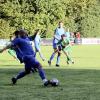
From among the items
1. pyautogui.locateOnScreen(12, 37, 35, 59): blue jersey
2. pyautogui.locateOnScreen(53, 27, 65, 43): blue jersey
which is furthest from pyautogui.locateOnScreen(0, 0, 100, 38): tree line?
pyautogui.locateOnScreen(12, 37, 35, 59): blue jersey

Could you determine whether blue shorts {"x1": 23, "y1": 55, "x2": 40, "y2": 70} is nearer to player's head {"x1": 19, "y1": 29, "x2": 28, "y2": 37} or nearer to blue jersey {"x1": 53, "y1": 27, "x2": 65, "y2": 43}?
player's head {"x1": 19, "y1": 29, "x2": 28, "y2": 37}

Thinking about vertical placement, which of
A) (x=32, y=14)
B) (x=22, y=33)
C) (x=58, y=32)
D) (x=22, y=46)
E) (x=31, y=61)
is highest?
(x=22, y=33)

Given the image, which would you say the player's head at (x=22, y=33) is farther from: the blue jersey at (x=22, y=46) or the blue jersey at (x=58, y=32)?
the blue jersey at (x=58, y=32)

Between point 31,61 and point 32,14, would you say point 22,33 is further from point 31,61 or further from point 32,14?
point 32,14

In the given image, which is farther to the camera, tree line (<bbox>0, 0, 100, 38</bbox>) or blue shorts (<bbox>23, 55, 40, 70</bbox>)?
tree line (<bbox>0, 0, 100, 38</bbox>)

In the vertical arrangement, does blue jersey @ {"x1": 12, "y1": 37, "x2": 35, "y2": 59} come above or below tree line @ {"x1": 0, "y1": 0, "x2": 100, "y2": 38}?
above

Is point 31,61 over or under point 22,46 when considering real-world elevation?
under

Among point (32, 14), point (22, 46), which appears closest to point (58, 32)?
point (22, 46)

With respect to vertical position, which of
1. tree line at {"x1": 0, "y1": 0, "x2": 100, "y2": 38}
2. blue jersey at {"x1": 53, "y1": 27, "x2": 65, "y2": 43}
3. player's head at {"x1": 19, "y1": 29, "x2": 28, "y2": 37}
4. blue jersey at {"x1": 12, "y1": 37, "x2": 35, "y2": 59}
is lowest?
tree line at {"x1": 0, "y1": 0, "x2": 100, "y2": 38}

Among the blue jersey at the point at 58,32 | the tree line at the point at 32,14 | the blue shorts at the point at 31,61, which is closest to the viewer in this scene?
the blue shorts at the point at 31,61

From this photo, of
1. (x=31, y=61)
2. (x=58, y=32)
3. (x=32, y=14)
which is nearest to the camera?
(x=31, y=61)

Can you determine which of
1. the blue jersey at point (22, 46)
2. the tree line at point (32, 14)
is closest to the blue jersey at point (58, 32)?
the blue jersey at point (22, 46)

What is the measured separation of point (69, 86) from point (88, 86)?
0.53m

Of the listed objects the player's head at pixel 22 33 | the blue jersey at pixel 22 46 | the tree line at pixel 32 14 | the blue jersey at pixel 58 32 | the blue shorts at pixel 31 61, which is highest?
the player's head at pixel 22 33
